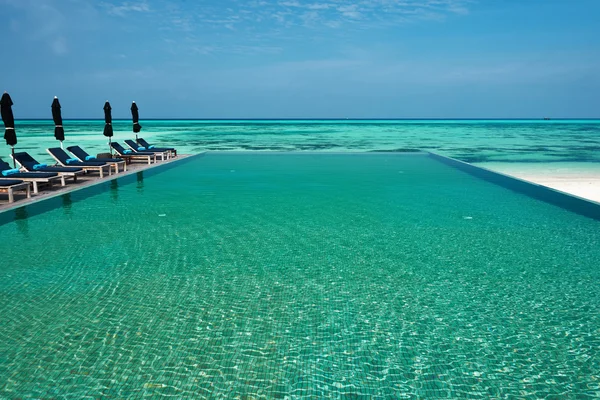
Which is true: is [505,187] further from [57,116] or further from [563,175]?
[57,116]

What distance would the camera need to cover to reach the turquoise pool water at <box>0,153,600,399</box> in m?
2.97

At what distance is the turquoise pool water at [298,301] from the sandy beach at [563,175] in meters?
2.48

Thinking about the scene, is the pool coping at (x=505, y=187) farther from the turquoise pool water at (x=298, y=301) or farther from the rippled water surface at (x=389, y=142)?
the rippled water surface at (x=389, y=142)

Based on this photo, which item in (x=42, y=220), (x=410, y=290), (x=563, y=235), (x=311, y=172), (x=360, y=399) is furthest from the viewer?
(x=311, y=172)

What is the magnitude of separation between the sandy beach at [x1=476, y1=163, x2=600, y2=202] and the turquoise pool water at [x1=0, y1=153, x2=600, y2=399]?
A: 2.48 m

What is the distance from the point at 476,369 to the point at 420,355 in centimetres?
37

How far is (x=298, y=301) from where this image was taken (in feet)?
13.6

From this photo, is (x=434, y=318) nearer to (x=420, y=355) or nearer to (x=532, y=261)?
(x=420, y=355)

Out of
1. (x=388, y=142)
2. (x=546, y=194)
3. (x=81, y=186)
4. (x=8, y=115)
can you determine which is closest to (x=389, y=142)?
(x=388, y=142)

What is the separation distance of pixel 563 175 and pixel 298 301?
11.1 metres

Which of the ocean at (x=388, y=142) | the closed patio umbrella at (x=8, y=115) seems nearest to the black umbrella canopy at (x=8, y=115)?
the closed patio umbrella at (x=8, y=115)

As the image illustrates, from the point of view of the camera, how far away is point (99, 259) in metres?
5.21

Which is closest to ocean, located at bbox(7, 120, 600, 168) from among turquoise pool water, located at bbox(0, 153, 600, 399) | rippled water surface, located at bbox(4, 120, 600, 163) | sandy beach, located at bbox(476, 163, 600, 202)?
rippled water surface, located at bbox(4, 120, 600, 163)

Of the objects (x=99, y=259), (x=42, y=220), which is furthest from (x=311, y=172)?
(x=99, y=259)
